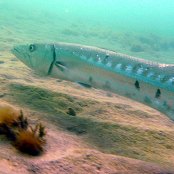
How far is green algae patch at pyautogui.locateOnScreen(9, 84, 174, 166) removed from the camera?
441 cm

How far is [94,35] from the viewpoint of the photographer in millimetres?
30672

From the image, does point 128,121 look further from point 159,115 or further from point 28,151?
point 28,151

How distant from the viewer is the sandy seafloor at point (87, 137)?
355cm

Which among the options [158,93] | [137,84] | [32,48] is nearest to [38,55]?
[32,48]

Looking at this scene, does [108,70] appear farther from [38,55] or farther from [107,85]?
[38,55]

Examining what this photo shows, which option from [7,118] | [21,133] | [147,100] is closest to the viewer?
[21,133]

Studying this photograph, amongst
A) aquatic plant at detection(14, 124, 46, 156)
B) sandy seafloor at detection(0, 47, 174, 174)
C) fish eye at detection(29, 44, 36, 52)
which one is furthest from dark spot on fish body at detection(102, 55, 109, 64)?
aquatic plant at detection(14, 124, 46, 156)

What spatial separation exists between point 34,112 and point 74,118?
73cm

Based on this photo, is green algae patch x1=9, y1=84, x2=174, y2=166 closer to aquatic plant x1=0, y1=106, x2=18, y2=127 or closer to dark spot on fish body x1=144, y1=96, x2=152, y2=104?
dark spot on fish body x1=144, y1=96, x2=152, y2=104

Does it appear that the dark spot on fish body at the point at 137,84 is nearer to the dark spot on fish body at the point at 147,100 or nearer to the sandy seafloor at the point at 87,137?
the dark spot on fish body at the point at 147,100

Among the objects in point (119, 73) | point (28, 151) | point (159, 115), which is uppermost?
point (119, 73)

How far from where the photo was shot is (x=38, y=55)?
6.09m

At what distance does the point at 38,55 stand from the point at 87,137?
231 centimetres

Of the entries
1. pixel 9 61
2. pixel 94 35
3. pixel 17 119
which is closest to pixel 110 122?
pixel 17 119
